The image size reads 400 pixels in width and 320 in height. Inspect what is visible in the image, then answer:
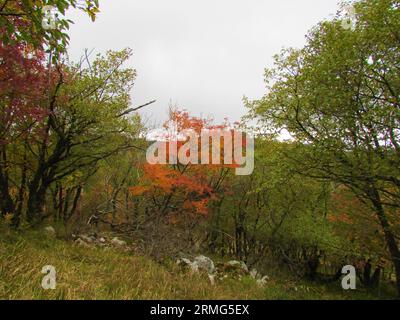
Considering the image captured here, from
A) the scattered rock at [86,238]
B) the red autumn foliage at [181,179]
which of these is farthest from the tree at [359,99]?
the red autumn foliage at [181,179]

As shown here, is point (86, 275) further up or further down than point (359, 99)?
further down

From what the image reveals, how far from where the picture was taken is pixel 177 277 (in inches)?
342

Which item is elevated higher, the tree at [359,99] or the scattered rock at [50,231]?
the tree at [359,99]

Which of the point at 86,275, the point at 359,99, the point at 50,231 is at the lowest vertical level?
the point at 86,275

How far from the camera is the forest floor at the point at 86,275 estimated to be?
5.54m

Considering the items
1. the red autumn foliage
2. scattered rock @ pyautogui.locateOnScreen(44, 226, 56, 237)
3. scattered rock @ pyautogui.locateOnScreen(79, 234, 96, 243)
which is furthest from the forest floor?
the red autumn foliage

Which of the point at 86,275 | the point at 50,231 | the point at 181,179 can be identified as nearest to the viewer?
the point at 86,275

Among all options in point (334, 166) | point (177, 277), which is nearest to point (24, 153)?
point (177, 277)

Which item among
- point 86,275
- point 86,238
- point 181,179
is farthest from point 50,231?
point 181,179

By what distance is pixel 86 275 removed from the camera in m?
7.03

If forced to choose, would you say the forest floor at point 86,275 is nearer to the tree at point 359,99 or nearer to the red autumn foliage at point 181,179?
the tree at point 359,99

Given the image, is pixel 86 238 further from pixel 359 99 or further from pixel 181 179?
pixel 359 99

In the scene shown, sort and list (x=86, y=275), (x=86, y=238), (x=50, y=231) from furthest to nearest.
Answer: (x=86, y=238) < (x=50, y=231) < (x=86, y=275)
